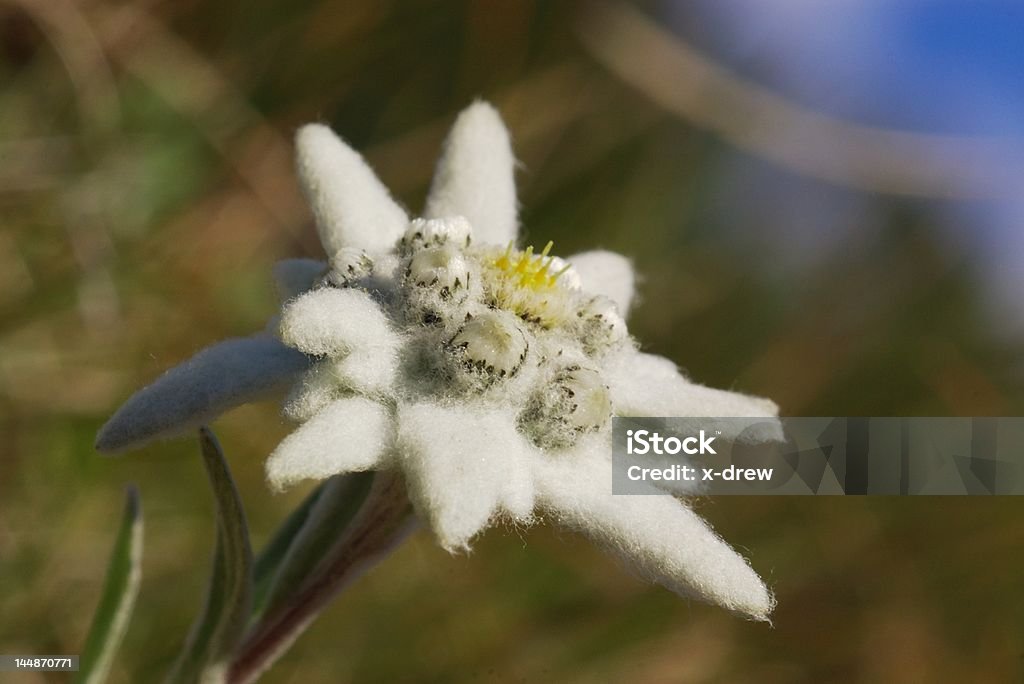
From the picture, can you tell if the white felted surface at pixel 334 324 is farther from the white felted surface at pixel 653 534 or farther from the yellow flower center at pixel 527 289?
the white felted surface at pixel 653 534

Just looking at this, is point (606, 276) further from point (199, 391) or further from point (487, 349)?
point (199, 391)

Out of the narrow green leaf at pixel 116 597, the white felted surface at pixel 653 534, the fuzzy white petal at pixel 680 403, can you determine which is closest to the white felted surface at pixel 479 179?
the fuzzy white petal at pixel 680 403

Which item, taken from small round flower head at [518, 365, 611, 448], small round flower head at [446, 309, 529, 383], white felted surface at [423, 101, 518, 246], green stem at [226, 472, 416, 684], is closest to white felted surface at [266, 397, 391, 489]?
small round flower head at [446, 309, 529, 383]

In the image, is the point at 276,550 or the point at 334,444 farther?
the point at 276,550

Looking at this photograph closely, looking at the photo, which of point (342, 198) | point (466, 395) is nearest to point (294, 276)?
point (342, 198)

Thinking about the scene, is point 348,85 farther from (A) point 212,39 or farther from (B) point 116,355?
(B) point 116,355

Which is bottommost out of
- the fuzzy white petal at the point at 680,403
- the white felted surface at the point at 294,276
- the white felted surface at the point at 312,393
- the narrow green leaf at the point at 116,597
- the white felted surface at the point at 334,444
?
the narrow green leaf at the point at 116,597

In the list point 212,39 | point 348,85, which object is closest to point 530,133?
point 348,85
